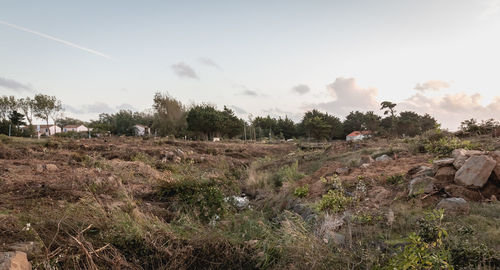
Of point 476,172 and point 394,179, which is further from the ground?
point 476,172

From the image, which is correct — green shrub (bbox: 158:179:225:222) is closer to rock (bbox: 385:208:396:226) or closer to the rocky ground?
the rocky ground

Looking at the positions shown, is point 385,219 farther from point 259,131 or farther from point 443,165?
point 259,131

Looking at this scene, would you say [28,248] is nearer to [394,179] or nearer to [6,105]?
[394,179]

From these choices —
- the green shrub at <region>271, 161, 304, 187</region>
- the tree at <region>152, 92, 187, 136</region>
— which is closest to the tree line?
the tree at <region>152, 92, 187, 136</region>

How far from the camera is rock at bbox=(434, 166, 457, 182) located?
16.9 ft

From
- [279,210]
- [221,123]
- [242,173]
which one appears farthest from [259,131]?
[279,210]

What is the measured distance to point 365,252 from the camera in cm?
309

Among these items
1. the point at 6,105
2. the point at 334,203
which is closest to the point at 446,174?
the point at 334,203

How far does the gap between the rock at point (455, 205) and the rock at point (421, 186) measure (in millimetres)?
541

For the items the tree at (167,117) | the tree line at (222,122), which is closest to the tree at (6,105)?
the tree line at (222,122)

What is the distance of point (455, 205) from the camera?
13.5 feet

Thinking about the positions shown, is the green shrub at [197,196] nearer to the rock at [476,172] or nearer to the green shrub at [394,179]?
the green shrub at [394,179]

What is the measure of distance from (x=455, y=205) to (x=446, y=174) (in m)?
1.27

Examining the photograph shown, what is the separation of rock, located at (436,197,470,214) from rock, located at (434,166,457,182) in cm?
106
